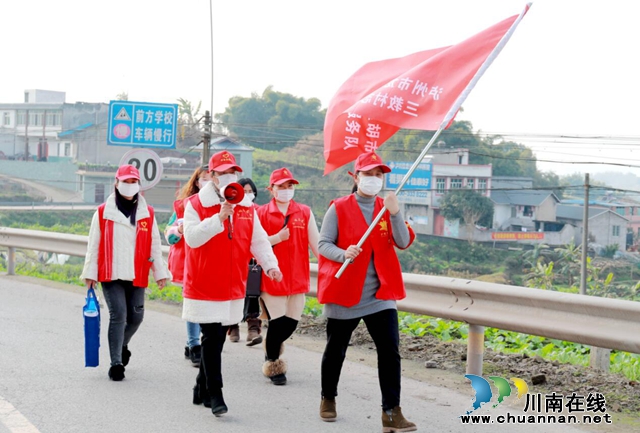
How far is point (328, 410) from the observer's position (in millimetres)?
6012

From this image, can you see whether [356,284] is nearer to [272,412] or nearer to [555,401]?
[272,412]

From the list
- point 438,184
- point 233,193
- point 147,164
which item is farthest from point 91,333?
point 438,184

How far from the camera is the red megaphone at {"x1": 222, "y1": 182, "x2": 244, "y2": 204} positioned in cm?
578

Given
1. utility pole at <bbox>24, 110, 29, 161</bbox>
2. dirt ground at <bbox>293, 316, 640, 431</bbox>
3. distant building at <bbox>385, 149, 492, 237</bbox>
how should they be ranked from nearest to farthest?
dirt ground at <bbox>293, 316, 640, 431</bbox> → distant building at <bbox>385, 149, 492, 237</bbox> → utility pole at <bbox>24, 110, 29, 161</bbox>

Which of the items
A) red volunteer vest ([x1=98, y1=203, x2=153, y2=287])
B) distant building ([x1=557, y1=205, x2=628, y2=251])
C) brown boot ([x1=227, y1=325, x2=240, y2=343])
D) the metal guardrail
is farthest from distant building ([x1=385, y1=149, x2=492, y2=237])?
red volunteer vest ([x1=98, y1=203, x2=153, y2=287])

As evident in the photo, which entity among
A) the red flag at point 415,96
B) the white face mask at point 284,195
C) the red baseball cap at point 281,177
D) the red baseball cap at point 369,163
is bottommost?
the white face mask at point 284,195

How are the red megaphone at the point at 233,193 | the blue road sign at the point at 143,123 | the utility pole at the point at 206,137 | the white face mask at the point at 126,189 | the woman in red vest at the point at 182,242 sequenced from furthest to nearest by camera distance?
the utility pole at the point at 206,137 → the blue road sign at the point at 143,123 → the woman in red vest at the point at 182,242 → the white face mask at the point at 126,189 → the red megaphone at the point at 233,193

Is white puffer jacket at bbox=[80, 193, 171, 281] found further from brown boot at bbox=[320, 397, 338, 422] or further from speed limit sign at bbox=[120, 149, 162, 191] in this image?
speed limit sign at bbox=[120, 149, 162, 191]

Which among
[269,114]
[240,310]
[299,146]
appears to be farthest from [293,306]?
[269,114]

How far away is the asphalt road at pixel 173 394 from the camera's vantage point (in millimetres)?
5848

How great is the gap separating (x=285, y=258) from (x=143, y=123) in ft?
31.2

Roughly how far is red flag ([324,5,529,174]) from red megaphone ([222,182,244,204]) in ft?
3.00

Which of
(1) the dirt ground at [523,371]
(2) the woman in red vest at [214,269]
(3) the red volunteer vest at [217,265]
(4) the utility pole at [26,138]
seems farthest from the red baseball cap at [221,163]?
(4) the utility pole at [26,138]

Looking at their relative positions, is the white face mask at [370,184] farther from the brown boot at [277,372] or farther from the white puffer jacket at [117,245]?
the white puffer jacket at [117,245]
